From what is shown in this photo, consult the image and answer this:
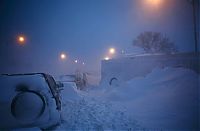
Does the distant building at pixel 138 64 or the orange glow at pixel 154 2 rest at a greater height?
the orange glow at pixel 154 2

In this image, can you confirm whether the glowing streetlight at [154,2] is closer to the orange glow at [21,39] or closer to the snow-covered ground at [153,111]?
the snow-covered ground at [153,111]

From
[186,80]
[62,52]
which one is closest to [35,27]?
[62,52]

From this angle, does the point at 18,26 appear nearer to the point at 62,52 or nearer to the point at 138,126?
the point at 62,52

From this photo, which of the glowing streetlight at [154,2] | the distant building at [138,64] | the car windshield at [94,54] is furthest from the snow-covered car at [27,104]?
the distant building at [138,64]

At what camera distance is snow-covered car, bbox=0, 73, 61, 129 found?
3174 millimetres

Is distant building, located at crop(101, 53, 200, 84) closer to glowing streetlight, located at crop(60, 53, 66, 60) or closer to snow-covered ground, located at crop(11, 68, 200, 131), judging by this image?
snow-covered ground, located at crop(11, 68, 200, 131)

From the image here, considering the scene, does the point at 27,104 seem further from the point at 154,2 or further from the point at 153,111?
the point at 154,2

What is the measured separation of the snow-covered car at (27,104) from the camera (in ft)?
10.4

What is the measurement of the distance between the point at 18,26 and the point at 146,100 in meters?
3.59

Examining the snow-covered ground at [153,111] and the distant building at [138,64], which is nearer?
the snow-covered ground at [153,111]

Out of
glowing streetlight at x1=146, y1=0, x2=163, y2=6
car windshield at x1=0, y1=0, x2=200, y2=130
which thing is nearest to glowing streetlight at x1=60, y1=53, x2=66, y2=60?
car windshield at x1=0, y1=0, x2=200, y2=130

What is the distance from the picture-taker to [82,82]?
1178cm

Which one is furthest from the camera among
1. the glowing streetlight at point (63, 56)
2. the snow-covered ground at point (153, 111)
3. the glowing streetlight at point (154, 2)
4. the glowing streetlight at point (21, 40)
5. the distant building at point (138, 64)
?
the distant building at point (138, 64)

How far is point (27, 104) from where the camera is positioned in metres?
3.21
